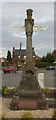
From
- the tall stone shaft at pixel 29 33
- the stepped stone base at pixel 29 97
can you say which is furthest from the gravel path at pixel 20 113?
the tall stone shaft at pixel 29 33

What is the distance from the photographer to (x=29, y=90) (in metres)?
13.5

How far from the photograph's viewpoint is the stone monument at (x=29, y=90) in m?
13.2

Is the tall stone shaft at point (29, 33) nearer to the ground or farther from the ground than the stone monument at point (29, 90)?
farther from the ground

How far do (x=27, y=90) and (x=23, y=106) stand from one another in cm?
73

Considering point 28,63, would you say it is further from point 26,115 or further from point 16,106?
point 26,115

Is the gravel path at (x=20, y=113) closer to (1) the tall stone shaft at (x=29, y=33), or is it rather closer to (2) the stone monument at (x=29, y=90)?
(2) the stone monument at (x=29, y=90)

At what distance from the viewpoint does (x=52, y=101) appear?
13852 millimetres

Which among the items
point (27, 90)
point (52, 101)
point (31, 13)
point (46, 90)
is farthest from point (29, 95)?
point (31, 13)

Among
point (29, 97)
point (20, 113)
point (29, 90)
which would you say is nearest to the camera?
point (20, 113)

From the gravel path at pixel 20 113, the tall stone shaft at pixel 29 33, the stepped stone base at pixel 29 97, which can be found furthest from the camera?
the tall stone shaft at pixel 29 33

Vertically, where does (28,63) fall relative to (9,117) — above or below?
above

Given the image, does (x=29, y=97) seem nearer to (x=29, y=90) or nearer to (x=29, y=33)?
(x=29, y=90)

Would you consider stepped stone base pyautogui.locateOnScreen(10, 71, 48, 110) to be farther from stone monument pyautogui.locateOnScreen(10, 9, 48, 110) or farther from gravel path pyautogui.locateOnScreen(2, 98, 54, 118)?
gravel path pyautogui.locateOnScreen(2, 98, 54, 118)

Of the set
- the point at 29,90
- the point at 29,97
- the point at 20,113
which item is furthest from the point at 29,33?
the point at 20,113
